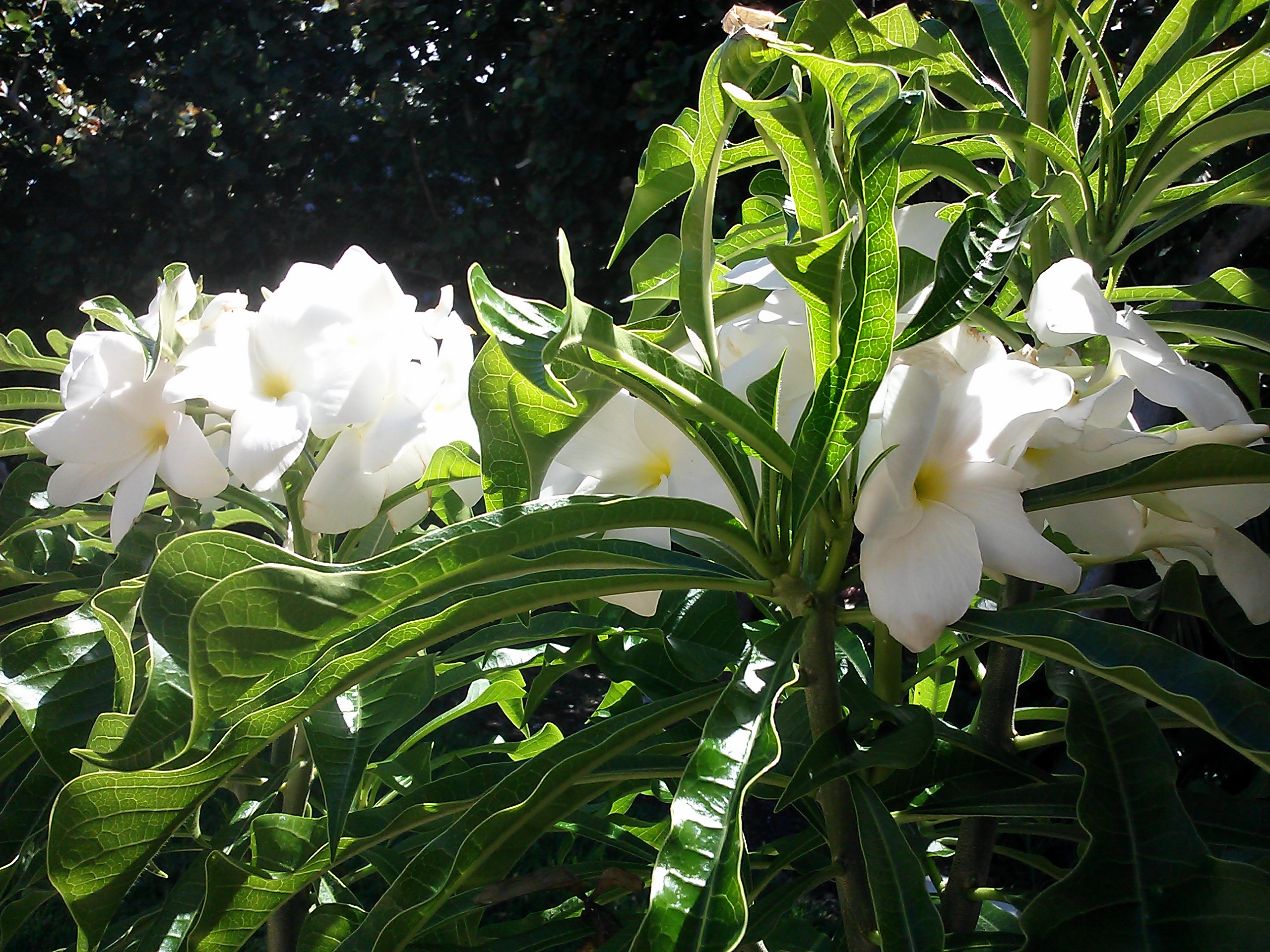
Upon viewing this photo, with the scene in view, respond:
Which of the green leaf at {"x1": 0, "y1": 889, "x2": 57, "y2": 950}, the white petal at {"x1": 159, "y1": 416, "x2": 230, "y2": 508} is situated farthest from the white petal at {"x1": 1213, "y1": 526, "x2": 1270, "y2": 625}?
the green leaf at {"x1": 0, "y1": 889, "x2": 57, "y2": 950}

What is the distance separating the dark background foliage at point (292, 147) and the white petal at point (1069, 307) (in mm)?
3379

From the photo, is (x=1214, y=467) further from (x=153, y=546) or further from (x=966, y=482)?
(x=153, y=546)

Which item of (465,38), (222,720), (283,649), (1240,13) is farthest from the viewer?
(465,38)

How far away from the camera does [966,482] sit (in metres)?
0.41

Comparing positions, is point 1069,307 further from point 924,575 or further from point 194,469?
point 194,469

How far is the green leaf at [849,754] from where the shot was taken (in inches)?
18.0

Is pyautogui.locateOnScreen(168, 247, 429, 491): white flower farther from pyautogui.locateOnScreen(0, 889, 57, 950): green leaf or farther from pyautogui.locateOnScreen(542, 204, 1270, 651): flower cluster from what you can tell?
pyautogui.locateOnScreen(0, 889, 57, 950): green leaf

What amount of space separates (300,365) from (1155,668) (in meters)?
0.47

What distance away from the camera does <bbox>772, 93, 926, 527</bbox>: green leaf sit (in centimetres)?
40

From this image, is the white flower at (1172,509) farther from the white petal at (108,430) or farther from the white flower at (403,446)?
the white petal at (108,430)

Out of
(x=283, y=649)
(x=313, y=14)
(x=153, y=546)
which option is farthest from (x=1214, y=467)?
(x=313, y=14)

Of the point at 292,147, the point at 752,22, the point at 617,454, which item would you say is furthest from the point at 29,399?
the point at 292,147

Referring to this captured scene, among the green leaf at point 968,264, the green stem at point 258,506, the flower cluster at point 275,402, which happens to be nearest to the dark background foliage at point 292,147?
the green stem at point 258,506

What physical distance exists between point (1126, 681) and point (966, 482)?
10 centimetres
